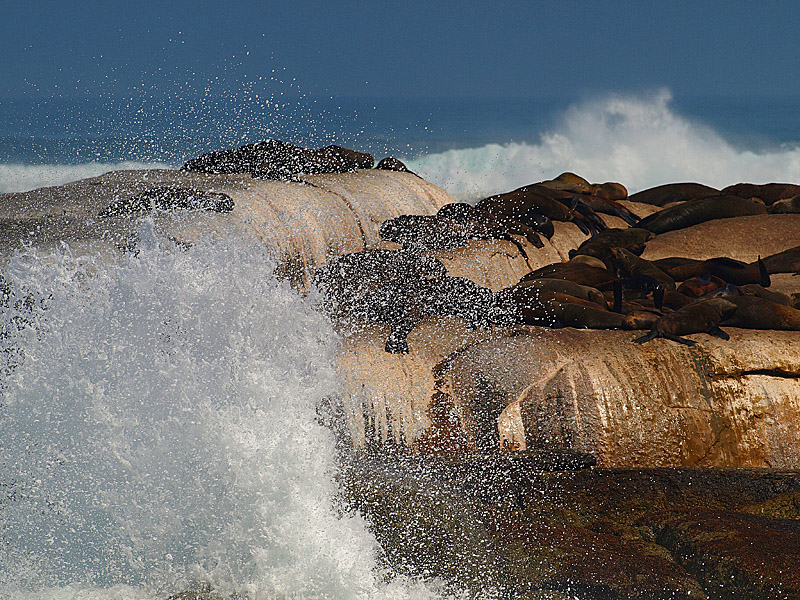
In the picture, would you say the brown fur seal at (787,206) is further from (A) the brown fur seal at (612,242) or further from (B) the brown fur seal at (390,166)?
(B) the brown fur seal at (390,166)

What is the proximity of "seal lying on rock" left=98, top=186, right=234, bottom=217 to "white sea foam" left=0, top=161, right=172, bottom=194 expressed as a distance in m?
21.2

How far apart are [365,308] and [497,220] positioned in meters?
3.21

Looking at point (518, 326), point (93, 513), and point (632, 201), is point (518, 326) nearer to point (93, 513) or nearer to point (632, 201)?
point (93, 513)

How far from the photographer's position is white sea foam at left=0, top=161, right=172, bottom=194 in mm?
27530

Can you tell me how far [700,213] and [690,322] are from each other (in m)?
→ 4.33

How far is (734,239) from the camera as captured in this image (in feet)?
28.1

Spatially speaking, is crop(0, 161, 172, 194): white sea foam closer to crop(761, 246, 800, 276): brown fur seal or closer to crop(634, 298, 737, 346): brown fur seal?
crop(761, 246, 800, 276): brown fur seal

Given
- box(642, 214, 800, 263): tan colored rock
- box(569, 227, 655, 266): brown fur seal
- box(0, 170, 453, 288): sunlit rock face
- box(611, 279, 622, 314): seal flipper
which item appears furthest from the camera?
box(642, 214, 800, 263): tan colored rock

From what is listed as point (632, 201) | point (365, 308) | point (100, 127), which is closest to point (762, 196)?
point (632, 201)

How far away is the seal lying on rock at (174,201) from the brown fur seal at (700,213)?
5.21 m

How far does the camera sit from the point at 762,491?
4.46 meters

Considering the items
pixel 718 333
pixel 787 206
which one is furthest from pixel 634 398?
pixel 787 206

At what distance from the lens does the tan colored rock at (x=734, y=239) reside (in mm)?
8375

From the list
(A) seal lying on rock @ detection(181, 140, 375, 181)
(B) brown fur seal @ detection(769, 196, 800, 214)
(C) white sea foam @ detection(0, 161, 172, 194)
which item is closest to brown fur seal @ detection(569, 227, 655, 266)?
(B) brown fur seal @ detection(769, 196, 800, 214)
